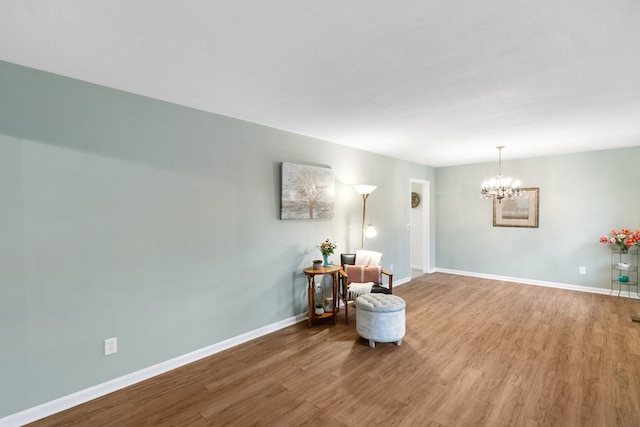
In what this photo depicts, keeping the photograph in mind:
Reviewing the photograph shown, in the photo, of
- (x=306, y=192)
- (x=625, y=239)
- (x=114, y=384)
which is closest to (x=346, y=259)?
(x=306, y=192)

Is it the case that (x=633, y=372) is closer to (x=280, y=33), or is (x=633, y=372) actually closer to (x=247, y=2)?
(x=280, y=33)

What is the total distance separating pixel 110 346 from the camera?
94.7 inches

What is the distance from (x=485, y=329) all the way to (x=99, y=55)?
456cm

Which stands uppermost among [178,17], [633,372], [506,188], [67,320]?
[178,17]

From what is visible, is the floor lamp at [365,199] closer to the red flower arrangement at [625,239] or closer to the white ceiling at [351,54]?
the white ceiling at [351,54]

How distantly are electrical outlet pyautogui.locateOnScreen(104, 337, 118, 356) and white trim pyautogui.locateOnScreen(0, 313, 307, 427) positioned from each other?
0.23m

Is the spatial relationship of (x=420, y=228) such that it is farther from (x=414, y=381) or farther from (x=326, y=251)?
→ (x=414, y=381)

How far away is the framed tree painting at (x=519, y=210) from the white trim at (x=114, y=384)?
526 cm

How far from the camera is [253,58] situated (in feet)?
6.57

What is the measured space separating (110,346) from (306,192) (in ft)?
8.22

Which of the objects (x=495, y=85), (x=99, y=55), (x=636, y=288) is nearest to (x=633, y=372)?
(x=495, y=85)

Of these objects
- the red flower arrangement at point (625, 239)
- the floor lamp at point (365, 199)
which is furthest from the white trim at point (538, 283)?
the floor lamp at point (365, 199)

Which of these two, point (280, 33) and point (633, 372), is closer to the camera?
point (280, 33)

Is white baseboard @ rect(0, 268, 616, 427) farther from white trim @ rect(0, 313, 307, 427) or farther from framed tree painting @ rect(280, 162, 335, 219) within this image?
framed tree painting @ rect(280, 162, 335, 219)
